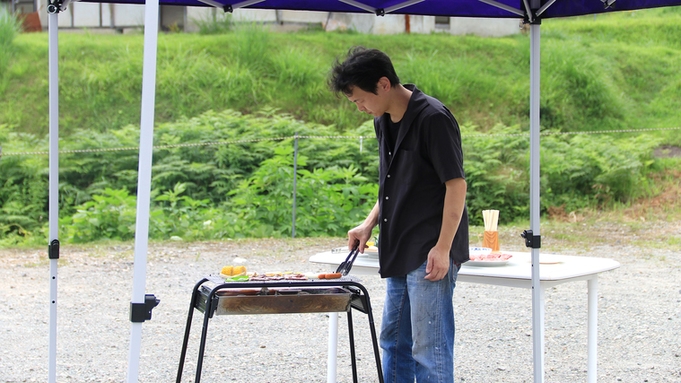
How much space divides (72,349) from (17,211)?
5646mm

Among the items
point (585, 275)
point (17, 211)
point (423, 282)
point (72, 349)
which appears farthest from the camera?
point (17, 211)

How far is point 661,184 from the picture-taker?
11125mm

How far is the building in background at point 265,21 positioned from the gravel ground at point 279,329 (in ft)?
30.9

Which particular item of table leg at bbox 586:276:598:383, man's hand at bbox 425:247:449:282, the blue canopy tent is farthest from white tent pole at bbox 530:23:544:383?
man's hand at bbox 425:247:449:282

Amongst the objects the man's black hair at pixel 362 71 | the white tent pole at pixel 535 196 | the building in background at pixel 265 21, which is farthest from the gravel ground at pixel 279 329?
the building in background at pixel 265 21

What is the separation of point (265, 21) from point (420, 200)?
1400 centimetres

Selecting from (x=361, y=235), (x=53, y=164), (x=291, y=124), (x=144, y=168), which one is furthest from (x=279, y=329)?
(x=291, y=124)

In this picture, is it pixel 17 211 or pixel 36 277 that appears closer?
pixel 36 277

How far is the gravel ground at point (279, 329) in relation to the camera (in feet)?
14.3

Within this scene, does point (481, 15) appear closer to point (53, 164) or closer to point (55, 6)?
point (55, 6)

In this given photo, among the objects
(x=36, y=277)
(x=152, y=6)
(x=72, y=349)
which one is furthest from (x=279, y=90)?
(x=152, y=6)

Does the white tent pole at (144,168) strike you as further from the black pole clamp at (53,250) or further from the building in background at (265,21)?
the building in background at (265,21)

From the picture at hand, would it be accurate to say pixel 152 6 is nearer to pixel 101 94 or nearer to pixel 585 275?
pixel 585 275

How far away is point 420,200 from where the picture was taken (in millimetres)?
2854
